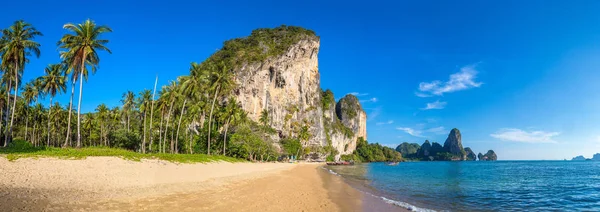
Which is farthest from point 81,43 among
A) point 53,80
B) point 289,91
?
point 289,91

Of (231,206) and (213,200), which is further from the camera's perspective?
(213,200)

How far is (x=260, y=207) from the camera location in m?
11.9

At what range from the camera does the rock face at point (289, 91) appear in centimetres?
9931

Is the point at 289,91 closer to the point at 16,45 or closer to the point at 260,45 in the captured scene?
the point at 260,45

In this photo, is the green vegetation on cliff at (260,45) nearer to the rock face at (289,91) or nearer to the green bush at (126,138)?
the rock face at (289,91)

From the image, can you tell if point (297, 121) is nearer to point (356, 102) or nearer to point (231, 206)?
point (356, 102)

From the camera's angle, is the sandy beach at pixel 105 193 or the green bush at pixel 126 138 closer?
the sandy beach at pixel 105 193

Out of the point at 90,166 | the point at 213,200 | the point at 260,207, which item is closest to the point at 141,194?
the point at 213,200

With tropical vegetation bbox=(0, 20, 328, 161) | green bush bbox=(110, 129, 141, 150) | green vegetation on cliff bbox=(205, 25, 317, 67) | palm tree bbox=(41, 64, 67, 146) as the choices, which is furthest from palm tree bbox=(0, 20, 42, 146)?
green vegetation on cliff bbox=(205, 25, 317, 67)

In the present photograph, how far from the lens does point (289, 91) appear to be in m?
117

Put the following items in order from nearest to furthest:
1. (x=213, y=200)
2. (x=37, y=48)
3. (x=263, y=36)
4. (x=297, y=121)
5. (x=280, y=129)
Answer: (x=213, y=200) → (x=37, y=48) → (x=280, y=129) → (x=297, y=121) → (x=263, y=36)

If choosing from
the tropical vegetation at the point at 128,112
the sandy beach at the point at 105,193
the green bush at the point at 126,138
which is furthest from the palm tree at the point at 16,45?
the green bush at the point at 126,138

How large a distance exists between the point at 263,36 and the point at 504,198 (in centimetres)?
11597

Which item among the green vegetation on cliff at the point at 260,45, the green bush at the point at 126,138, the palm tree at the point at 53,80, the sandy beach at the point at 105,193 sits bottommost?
the sandy beach at the point at 105,193
